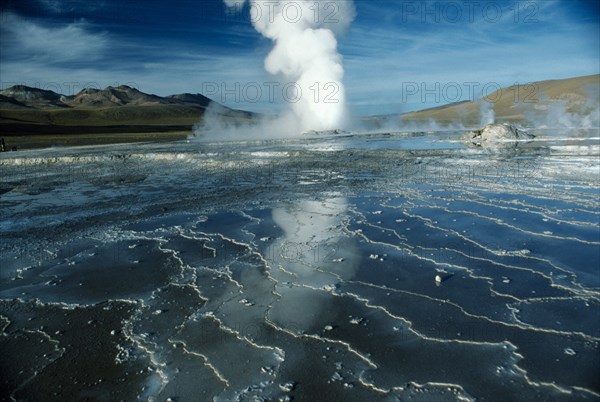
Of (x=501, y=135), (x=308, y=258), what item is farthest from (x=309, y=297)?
(x=501, y=135)

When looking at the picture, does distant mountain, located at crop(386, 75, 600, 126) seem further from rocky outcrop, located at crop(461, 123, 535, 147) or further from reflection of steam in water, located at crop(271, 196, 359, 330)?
reflection of steam in water, located at crop(271, 196, 359, 330)

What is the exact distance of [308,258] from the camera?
4.97 metres

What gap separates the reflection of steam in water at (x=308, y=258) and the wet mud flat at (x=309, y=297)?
3 centimetres

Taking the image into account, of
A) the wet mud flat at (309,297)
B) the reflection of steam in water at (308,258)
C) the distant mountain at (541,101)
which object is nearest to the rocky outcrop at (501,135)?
the wet mud flat at (309,297)

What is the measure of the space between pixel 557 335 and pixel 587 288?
1099mm

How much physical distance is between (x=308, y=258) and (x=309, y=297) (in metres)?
1.10

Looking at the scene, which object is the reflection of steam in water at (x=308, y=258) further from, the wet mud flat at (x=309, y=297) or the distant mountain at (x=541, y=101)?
the distant mountain at (x=541, y=101)

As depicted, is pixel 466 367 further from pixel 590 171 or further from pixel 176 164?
pixel 176 164

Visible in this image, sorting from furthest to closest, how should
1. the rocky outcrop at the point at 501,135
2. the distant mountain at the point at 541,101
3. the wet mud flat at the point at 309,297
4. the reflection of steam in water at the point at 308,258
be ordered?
the distant mountain at the point at 541,101 → the rocky outcrop at the point at 501,135 → the reflection of steam in water at the point at 308,258 → the wet mud flat at the point at 309,297

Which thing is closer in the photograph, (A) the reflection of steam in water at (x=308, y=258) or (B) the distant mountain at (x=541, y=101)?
(A) the reflection of steam in water at (x=308, y=258)

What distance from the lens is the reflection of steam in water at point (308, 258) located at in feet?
12.1

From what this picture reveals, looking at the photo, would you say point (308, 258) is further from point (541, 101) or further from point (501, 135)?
point (541, 101)

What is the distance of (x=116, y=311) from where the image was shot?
3.75 metres

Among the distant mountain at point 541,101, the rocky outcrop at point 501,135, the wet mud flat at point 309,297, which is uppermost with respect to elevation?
the distant mountain at point 541,101
